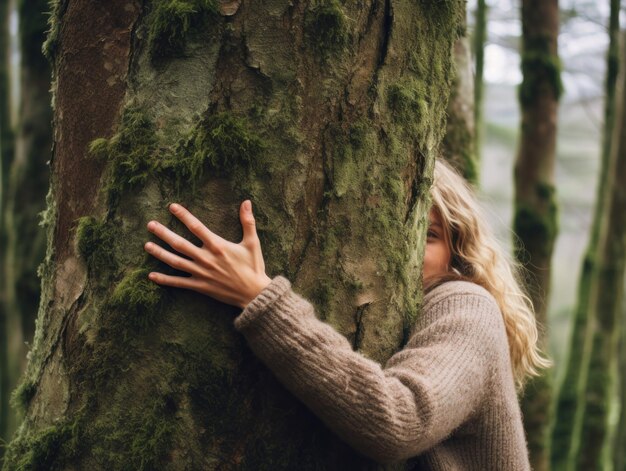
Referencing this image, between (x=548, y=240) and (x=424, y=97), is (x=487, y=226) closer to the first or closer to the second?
(x=424, y=97)

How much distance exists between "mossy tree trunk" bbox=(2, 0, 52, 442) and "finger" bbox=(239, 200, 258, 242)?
167 inches

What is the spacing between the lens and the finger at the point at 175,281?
1865 mm

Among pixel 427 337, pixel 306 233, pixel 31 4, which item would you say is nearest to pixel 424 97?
pixel 306 233

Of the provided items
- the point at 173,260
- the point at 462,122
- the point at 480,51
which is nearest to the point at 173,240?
the point at 173,260

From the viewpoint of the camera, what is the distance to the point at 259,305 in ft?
6.09

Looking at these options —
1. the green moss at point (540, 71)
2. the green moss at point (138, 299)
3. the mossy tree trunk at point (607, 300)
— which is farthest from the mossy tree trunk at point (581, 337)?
the green moss at point (138, 299)

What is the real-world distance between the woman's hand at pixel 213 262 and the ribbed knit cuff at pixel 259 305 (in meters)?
0.02

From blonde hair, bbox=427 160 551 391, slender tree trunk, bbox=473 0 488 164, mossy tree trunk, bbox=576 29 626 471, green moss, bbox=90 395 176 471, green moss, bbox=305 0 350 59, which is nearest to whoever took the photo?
green moss, bbox=90 395 176 471

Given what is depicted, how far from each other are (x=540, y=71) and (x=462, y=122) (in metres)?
1.99

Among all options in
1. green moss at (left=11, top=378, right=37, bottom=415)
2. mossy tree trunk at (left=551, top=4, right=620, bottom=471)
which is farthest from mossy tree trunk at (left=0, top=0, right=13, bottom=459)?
mossy tree trunk at (left=551, top=4, right=620, bottom=471)

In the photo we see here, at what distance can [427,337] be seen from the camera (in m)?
2.12

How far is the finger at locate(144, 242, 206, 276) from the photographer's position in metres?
1.87

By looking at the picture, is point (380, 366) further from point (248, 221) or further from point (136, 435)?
point (136, 435)

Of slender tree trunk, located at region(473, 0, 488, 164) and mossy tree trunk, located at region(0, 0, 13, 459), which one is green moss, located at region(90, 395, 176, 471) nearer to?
slender tree trunk, located at region(473, 0, 488, 164)
